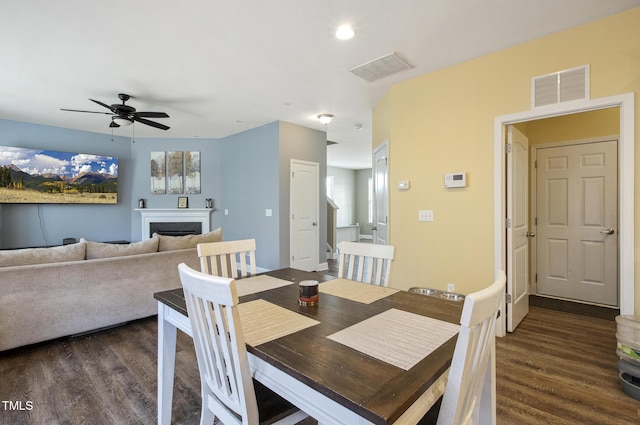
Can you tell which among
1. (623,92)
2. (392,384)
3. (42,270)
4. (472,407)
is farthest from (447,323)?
(42,270)

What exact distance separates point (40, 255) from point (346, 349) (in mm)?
3042

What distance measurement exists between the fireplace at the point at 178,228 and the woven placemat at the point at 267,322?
18.1ft

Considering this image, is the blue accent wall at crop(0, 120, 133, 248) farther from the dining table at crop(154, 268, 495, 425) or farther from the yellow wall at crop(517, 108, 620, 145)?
the yellow wall at crop(517, 108, 620, 145)

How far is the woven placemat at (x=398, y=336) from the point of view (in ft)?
3.29

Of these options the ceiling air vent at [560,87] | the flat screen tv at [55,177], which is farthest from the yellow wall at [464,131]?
the flat screen tv at [55,177]

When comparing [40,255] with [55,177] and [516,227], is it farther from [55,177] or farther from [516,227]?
[516,227]

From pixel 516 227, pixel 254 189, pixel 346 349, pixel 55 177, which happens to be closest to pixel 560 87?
pixel 516 227

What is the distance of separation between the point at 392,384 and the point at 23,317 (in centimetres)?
323

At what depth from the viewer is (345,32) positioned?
98.8 inches

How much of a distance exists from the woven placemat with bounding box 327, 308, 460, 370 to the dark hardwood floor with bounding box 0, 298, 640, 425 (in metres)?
1.10

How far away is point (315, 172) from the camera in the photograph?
18.9 feet

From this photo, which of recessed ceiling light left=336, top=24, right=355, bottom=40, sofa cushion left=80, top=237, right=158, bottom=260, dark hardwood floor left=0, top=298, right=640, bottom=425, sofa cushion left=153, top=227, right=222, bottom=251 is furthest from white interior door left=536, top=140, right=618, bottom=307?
sofa cushion left=80, top=237, right=158, bottom=260

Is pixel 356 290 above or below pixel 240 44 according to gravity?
below

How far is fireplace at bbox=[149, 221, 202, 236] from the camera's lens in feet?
21.3
